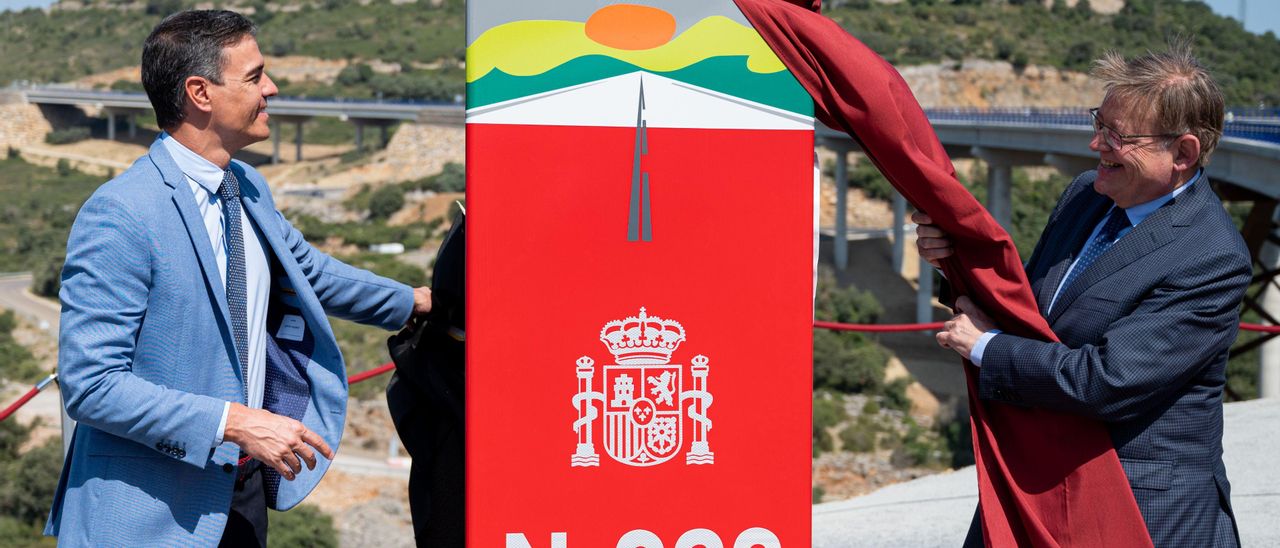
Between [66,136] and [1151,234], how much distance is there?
247 feet

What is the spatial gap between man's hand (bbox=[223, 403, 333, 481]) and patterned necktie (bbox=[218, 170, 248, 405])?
0.65ft

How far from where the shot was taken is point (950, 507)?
5879mm

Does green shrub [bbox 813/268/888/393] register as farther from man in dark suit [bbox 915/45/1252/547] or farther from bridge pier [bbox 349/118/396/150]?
bridge pier [bbox 349/118/396/150]

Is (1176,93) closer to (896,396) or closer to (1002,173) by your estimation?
(896,396)

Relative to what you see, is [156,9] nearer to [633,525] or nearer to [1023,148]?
[1023,148]

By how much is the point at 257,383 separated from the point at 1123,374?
6.37 feet

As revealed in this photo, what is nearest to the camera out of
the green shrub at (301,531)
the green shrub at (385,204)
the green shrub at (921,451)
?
the green shrub at (301,531)

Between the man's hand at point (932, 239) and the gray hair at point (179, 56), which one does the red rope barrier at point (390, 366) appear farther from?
the gray hair at point (179, 56)


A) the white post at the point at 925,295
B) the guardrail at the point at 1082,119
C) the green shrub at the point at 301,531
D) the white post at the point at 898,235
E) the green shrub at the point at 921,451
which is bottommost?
the green shrub at the point at 921,451

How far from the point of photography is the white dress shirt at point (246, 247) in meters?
2.87

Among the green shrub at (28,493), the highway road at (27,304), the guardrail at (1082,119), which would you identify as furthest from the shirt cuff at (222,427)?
the highway road at (27,304)

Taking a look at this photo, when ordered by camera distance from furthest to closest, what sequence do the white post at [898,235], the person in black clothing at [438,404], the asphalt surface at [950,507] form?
1. the white post at [898,235]
2. the asphalt surface at [950,507]
3. the person in black clothing at [438,404]

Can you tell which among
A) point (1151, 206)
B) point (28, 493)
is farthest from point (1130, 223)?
point (28, 493)

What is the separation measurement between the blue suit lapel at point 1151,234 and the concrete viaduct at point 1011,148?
1291cm
